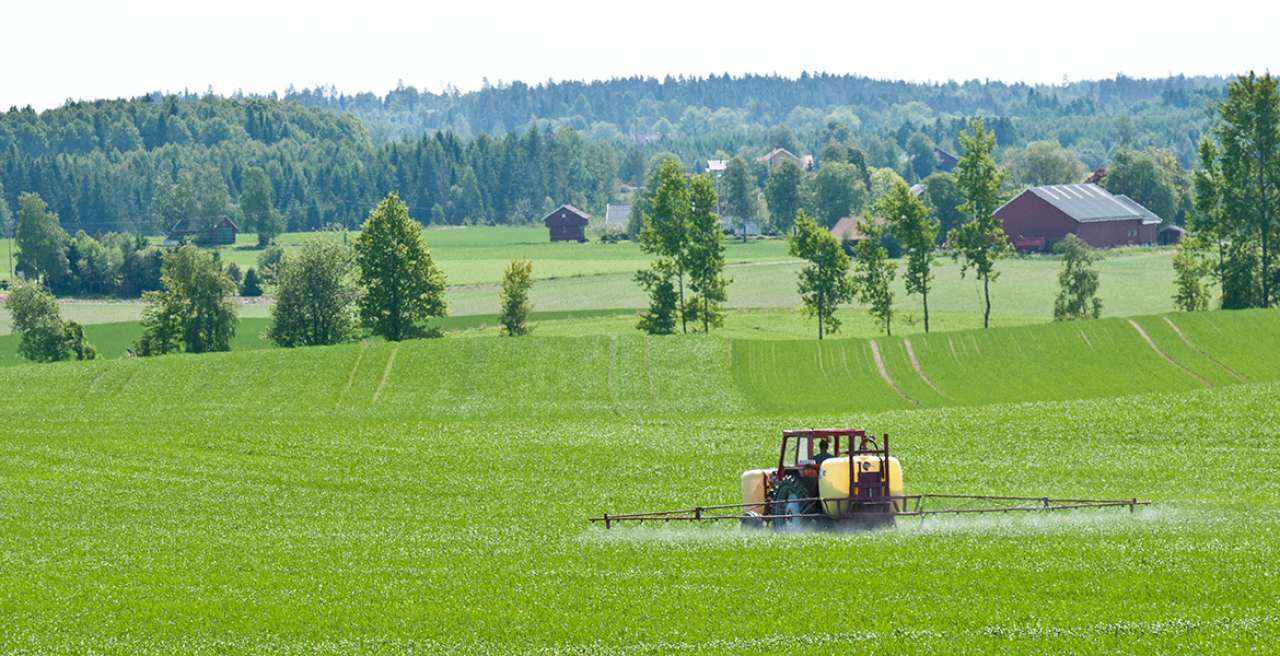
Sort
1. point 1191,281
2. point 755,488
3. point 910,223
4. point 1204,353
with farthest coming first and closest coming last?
point 1191,281 < point 910,223 < point 1204,353 < point 755,488

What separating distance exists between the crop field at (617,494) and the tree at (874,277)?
64.2 ft

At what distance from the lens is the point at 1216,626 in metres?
25.2

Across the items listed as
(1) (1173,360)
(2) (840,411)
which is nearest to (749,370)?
(2) (840,411)

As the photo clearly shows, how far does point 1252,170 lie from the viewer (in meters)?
104

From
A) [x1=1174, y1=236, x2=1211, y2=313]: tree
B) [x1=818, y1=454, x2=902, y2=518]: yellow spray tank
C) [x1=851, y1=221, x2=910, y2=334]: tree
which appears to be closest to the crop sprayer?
[x1=818, y1=454, x2=902, y2=518]: yellow spray tank

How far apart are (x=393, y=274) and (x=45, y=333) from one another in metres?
25.3

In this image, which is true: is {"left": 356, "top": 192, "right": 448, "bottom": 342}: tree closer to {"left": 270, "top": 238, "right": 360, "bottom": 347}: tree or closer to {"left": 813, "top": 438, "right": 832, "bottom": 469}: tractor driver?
{"left": 270, "top": 238, "right": 360, "bottom": 347}: tree

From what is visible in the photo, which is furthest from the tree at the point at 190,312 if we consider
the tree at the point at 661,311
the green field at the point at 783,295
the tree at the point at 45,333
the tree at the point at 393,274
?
the tree at the point at 661,311

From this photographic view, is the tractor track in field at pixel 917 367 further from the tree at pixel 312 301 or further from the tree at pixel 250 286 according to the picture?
the tree at pixel 250 286

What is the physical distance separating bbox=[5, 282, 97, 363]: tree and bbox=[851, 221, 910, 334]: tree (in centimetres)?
5390

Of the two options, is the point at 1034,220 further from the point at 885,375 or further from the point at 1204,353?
the point at 885,375

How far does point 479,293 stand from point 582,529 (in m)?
119

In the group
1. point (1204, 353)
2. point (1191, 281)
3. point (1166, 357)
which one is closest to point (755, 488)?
point (1166, 357)

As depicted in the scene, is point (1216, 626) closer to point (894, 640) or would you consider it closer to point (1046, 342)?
point (894, 640)
